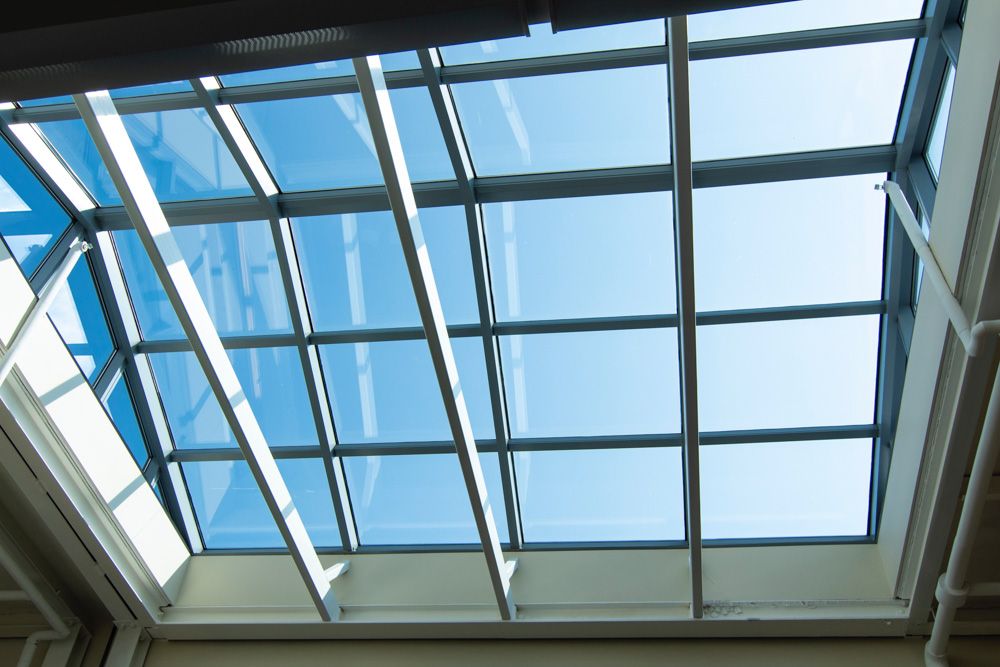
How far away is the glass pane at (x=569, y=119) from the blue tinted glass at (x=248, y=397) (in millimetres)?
4287

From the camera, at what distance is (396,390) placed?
11.2 meters

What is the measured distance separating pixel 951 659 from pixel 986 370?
4503 mm

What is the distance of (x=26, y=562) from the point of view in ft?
35.6

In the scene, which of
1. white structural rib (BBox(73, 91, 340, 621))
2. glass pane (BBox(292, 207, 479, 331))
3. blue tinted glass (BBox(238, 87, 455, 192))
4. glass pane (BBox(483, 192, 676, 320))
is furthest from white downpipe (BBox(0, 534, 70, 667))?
glass pane (BBox(483, 192, 676, 320))

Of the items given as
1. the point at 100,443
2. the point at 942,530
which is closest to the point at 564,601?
the point at 942,530

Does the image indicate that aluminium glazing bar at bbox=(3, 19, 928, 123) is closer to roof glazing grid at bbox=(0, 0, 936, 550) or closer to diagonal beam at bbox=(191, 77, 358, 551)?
roof glazing grid at bbox=(0, 0, 936, 550)

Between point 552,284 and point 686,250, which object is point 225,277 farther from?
point 686,250

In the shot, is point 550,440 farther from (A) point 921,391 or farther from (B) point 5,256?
(B) point 5,256

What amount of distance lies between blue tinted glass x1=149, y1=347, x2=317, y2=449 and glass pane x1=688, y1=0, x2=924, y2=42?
690 centimetres

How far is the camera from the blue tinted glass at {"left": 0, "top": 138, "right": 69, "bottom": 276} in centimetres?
947

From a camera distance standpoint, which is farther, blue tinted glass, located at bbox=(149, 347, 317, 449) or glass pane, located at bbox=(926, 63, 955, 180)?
blue tinted glass, located at bbox=(149, 347, 317, 449)

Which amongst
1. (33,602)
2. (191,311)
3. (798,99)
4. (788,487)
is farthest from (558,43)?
(33,602)

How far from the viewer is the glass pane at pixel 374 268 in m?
10.1

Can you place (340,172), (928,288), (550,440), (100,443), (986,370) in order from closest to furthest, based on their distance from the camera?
(986,370) < (928,288) < (340,172) < (100,443) < (550,440)
